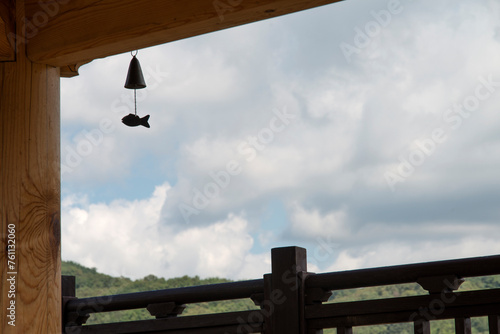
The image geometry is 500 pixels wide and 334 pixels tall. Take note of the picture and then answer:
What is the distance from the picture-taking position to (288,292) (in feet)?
11.8

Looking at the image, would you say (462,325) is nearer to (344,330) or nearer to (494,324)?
(494,324)

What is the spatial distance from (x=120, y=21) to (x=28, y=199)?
78 cm

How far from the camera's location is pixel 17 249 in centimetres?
240

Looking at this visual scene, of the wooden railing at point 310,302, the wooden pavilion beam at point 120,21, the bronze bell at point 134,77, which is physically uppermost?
the bronze bell at point 134,77

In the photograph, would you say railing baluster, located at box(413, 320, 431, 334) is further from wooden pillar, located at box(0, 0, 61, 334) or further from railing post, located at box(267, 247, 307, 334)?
wooden pillar, located at box(0, 0, 61, 334)

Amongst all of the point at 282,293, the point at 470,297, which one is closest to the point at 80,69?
the point at 282,293

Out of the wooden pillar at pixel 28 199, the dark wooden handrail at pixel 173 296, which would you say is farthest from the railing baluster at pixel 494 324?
the wooden pillar at pixel 28 199

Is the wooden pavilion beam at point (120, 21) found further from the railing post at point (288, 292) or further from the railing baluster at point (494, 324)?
the railing baluster at point (494, 324)

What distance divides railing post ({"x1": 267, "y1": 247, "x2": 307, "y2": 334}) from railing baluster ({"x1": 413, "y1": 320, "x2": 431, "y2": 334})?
66cm

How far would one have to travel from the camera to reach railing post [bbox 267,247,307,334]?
3559 millimetres

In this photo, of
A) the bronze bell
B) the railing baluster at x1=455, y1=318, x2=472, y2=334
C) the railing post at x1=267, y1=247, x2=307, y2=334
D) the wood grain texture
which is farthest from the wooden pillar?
the railing baluster at x1=455, y1=318, x2=472, y2=334

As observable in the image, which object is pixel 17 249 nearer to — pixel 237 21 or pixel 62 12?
pixel 62 12

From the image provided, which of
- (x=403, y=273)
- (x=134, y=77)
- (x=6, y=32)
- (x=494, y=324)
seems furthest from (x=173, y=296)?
(x=6, y=32)

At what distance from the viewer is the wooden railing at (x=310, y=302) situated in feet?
10.1
